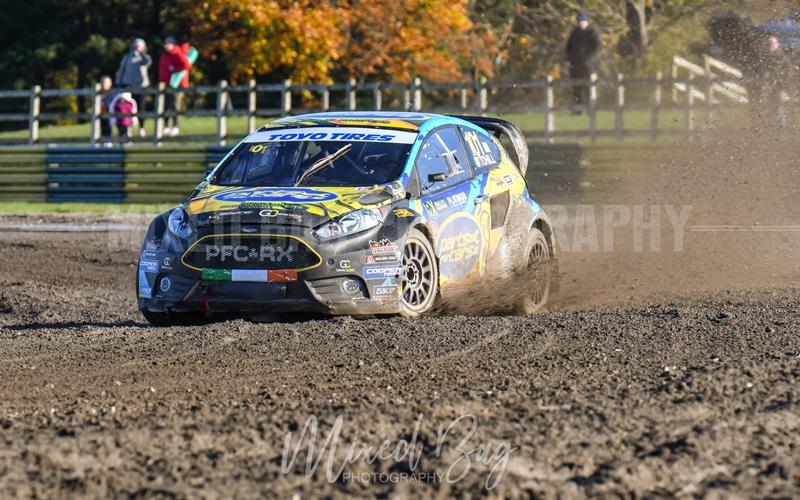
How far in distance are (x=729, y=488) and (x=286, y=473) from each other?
→ 155cm

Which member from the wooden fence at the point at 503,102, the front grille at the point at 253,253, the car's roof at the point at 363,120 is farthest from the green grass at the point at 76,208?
the front grille at the point at 253,253

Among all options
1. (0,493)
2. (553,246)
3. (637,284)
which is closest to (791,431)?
(0,493)

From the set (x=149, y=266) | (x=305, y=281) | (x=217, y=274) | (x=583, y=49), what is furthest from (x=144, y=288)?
(x=583, y=49)

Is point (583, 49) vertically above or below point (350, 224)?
above

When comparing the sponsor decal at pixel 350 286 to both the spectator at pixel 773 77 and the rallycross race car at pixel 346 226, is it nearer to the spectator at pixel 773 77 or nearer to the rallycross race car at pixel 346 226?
the rallycross race car at pixel 346 226

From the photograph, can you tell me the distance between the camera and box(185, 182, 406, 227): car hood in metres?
8.41

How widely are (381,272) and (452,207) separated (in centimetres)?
101

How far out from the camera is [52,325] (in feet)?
31.3

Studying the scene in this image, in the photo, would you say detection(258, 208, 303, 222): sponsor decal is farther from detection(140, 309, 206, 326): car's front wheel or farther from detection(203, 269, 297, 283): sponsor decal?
detection(140, 309, 206, 326): car's front wheel

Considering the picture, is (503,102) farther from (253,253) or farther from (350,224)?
(253,253)

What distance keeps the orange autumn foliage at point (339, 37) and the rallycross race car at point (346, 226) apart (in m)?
18.4

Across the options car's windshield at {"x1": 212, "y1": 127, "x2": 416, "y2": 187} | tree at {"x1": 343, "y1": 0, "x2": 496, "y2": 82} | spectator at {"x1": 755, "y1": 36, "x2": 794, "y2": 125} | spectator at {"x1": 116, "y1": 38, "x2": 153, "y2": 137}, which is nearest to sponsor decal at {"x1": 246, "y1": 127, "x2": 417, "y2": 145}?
car's windshield at {"x1": 212, "y1": 127, "x2": 416, "y2": 187}

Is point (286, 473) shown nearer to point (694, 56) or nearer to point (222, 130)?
point (222, 130)

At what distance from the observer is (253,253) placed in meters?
8.38
